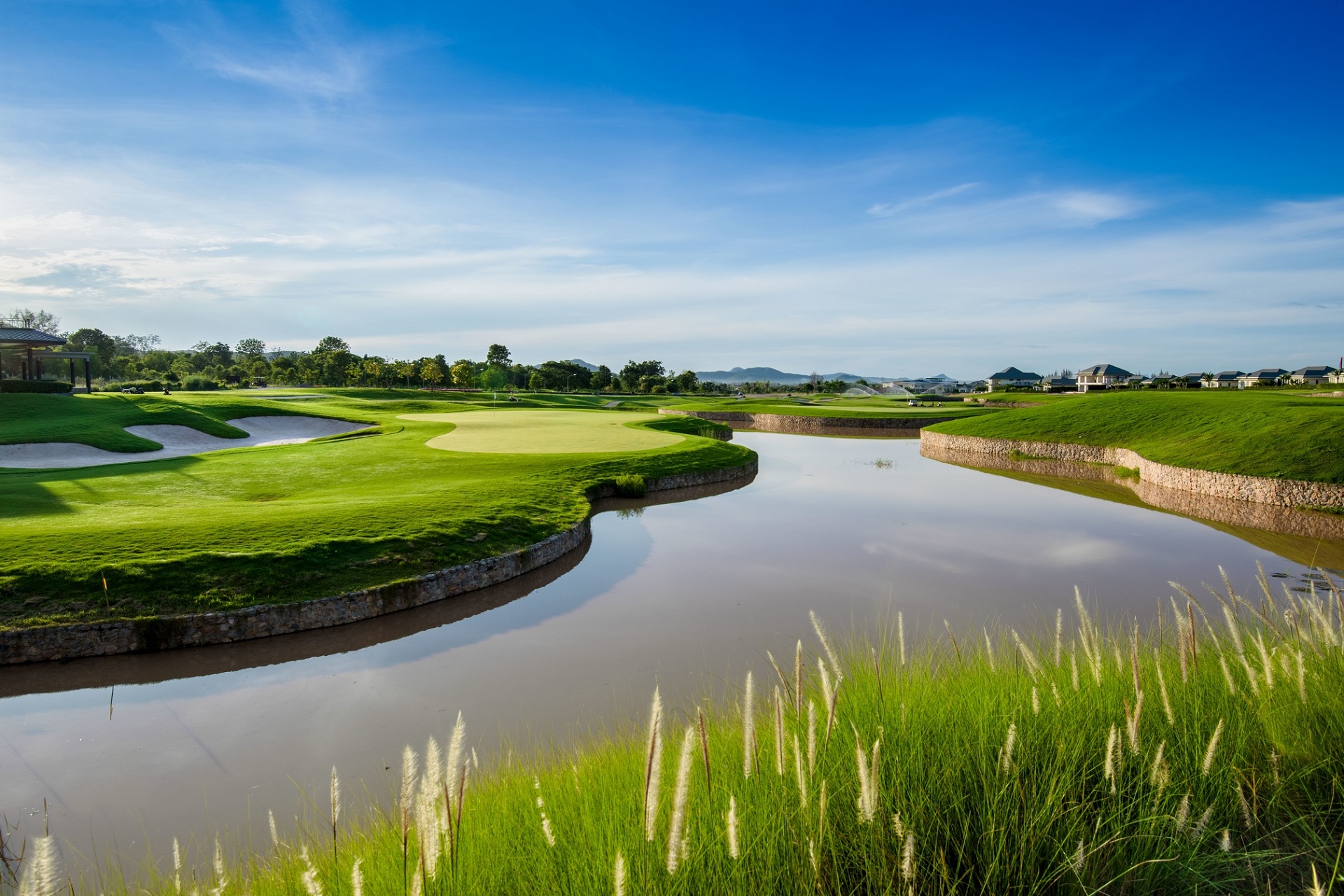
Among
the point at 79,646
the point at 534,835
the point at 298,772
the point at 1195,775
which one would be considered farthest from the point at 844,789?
the point at 79,646

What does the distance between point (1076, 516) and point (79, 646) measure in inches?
768

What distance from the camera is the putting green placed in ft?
79.0

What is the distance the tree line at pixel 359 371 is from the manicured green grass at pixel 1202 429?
82293 mm

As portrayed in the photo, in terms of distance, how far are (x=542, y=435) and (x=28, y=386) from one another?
1188 inches

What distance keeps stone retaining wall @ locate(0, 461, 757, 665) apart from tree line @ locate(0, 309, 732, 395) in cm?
9518

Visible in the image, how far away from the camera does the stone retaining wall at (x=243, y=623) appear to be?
26.8 ft

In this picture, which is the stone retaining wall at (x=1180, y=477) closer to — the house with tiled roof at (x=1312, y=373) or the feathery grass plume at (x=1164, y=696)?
the feathery grass plume at (x=1164, y=696)

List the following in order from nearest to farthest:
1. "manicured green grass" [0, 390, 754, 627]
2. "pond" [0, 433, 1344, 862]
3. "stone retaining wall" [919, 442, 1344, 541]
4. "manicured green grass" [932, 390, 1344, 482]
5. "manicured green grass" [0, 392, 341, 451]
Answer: "pond" [0, 433, 1344, 862], "manicured green grass" [0, 390, 754, 627], "stone retaining wall" [919, 442, 1344, 541], "manicured green grass" [932, 390, 1344, 482], "manicured green grass" [0, 392, 341, 451]

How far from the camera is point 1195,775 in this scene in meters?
3.21

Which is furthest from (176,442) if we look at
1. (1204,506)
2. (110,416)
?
(1204,506)

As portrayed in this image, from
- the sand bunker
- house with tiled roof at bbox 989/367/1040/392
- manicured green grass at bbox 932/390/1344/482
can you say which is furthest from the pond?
house with tiled roof at bbox 989/367/1040/392

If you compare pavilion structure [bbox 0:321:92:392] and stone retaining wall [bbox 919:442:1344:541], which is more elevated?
pavilion structure [bbox 0:321:92:392]

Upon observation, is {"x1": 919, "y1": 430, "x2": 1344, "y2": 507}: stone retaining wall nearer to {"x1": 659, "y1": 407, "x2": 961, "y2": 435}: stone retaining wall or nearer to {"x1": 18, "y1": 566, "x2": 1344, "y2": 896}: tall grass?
{"x1": 659, "y1": 407, "x2": 961, "y2": 435}: stone retaining wall

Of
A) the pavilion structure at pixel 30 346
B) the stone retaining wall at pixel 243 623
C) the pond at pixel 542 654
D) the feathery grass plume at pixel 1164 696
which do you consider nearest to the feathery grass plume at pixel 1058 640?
the feathery grass plume at pixel 1164 696
